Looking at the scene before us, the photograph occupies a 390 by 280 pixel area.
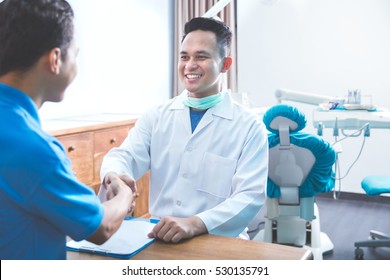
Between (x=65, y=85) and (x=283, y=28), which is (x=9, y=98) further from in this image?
(x=283, y=28)

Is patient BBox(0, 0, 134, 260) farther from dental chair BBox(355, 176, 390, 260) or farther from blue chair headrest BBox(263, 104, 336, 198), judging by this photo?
dental chair BBox(355, 176, 390, 260)

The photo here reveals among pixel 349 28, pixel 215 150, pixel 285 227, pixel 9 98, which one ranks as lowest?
pixel 285 227

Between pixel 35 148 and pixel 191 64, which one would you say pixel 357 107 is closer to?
pixel 191 64

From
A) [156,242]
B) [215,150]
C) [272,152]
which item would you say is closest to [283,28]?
[272,152]

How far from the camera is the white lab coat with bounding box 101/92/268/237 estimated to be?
1496 millimetres

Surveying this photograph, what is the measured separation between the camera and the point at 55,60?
77 cm

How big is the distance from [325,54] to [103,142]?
2294 millimetres

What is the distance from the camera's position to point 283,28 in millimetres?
4098

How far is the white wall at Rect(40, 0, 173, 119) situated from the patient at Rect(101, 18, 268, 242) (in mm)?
1324

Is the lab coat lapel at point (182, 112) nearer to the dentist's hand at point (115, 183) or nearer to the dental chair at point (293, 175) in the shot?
the dentist's hand at point (115, 183)
